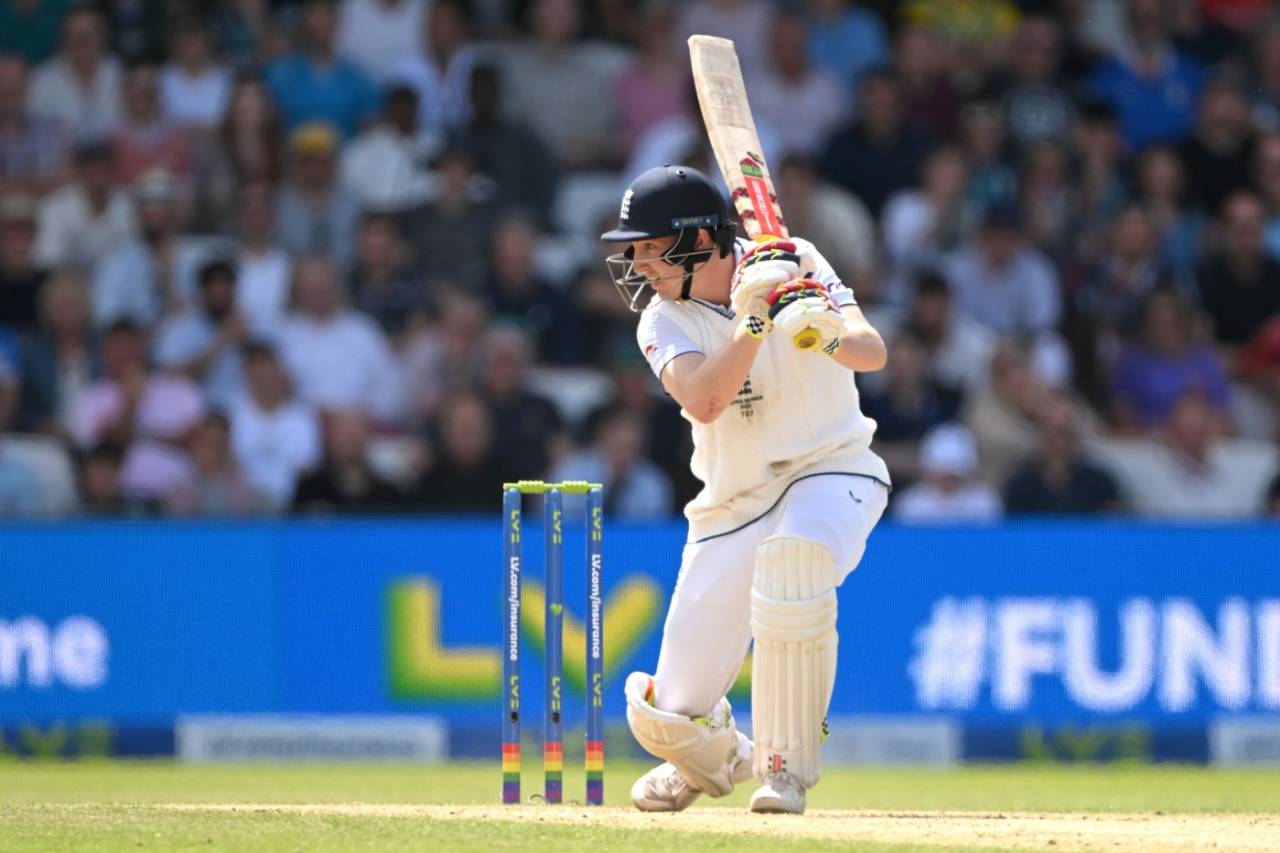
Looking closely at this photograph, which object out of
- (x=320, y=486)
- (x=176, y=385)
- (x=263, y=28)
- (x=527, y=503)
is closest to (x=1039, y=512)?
(x=527, y=503)

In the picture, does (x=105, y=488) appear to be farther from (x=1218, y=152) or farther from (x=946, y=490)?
(x=1218, y=152)

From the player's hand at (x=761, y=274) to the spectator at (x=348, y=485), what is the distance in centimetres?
457

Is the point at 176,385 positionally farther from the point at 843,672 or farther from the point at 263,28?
the point at 843,672

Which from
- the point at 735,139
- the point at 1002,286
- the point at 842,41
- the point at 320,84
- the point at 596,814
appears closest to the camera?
the point at 596,814

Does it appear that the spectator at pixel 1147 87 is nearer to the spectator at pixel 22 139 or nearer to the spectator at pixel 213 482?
the spectator at pixel 213 482

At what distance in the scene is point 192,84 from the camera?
464 inches

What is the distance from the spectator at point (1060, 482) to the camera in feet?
33.6

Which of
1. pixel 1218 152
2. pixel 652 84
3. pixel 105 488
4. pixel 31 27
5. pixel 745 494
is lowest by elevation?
pixel 745 494

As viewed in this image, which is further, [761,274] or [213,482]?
[213,482]

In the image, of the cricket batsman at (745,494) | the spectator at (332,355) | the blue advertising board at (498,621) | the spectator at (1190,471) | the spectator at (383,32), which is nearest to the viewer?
A: the cricket batsman at (745,494)

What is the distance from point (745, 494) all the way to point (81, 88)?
22.8ft

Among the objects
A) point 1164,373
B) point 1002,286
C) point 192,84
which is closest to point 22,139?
point 192,84

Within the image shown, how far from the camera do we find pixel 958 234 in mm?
11711

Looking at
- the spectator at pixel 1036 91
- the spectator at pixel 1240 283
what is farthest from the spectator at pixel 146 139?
the spectator at pixel 1240 283
